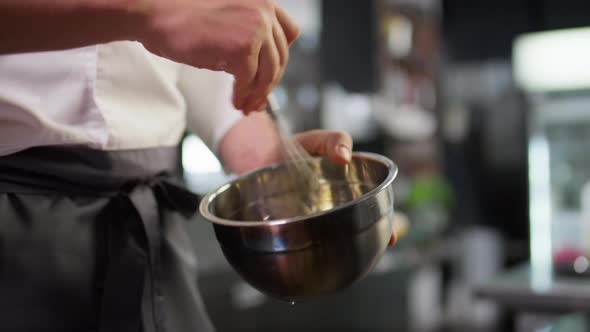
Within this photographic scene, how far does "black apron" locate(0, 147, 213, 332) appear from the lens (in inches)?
24.8

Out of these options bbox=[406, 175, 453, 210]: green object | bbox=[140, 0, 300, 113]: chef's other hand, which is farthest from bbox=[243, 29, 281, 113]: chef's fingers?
bbox=[406, 175, 453, 210]: green object

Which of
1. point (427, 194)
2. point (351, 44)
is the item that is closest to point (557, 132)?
point (427, 194)

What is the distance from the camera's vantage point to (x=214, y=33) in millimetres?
465

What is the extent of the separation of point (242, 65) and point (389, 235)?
0.24 m

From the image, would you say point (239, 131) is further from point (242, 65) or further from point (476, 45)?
point (476, 45)

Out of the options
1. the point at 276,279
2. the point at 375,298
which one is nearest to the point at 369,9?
the point at 375,298

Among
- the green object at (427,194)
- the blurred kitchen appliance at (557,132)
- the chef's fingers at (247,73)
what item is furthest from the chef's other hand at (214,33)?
the green object at (427,194)

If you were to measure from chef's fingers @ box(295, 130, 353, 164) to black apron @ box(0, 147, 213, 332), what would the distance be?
6.8 inches

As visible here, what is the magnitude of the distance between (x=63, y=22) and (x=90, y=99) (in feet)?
0.77

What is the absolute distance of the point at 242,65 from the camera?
49cm

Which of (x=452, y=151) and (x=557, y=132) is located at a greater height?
(x=557, y=132)

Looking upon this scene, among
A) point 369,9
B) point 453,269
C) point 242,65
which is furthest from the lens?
point 453,269

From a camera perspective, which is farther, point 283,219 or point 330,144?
point 330,144

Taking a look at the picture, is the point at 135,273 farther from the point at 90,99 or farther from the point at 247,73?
the point at 247,73
